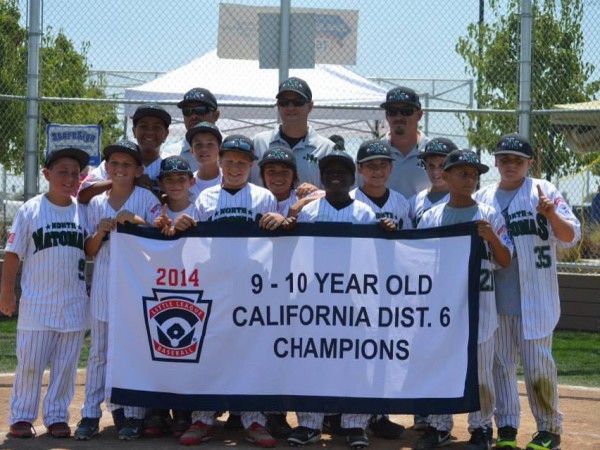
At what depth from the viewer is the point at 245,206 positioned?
6.88 m

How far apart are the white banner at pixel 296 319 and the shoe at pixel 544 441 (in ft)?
1.43

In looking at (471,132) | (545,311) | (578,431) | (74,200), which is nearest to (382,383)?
(545,311)

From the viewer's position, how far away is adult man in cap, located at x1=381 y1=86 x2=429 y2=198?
7484 millimetres

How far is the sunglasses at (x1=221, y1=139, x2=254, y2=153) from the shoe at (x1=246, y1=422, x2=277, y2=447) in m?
1.71

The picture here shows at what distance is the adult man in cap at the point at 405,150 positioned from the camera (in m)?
7.48

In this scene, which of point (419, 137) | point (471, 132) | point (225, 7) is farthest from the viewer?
point (471, 132)

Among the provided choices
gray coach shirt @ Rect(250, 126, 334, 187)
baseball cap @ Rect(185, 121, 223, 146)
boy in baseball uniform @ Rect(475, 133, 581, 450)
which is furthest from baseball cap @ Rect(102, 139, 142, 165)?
boy in baseball uniform @ Rect(475, 133, 581, 450)

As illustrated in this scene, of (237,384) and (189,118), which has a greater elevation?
(189,118)

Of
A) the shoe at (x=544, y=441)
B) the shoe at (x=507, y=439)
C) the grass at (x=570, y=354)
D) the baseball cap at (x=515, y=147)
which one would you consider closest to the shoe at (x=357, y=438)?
the shoe at (x=507, y=439)

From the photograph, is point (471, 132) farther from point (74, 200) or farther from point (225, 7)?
point (74, 200)

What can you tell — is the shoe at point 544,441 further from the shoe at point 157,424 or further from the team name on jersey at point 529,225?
the shoe at point 157,424

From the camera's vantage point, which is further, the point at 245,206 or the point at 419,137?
the point at 419,137

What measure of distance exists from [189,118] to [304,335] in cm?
194

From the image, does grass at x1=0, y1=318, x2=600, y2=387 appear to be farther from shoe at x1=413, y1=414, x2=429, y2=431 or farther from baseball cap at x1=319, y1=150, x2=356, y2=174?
baseball cap at x1=319, y1=150, x2=356, y2=174
